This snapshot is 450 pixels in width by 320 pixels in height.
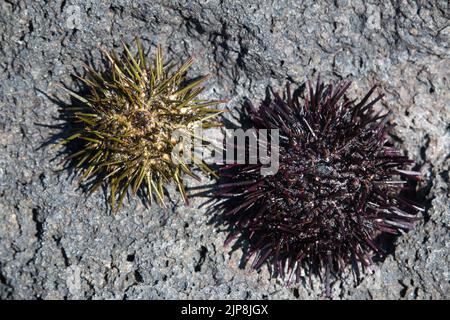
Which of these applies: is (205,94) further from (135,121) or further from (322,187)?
(322,187)

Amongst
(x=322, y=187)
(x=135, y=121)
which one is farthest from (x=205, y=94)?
(x=322, y=187)

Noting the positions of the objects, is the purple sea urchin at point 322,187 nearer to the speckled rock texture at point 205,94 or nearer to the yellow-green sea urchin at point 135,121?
the speckled rock texture at point 205,94

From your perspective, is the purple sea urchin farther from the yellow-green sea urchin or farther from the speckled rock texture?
the yellow-green sea urchin

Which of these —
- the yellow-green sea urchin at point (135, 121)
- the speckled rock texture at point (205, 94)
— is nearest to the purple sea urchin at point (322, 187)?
the speckled rock texture at point (205, 94)

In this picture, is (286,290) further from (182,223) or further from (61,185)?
(61,185)

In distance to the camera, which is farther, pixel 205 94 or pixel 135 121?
pixel 205 94

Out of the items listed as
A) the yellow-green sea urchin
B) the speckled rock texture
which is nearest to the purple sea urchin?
the speckled rock texture

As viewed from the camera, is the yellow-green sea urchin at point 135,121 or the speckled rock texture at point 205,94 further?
the speckled rock texture at point 205,94

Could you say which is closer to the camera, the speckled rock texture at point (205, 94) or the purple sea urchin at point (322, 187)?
the purple sea urchin at point (322, 187)
